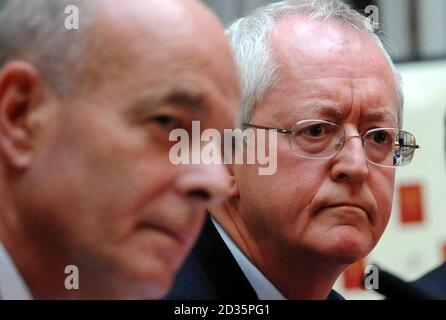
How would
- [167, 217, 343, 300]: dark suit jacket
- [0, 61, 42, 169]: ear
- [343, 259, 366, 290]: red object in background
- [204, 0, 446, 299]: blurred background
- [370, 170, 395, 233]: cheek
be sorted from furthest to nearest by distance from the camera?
[204, 0, 446, 299]: blurred background, [343, 259, 366, 290]: red object in background, [370, 170, 395, 233]: cheek, [167, 217, 343, 300]: dark suit jacket, [0, 61, 42, 169]: ear

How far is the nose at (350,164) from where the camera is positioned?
1718mm

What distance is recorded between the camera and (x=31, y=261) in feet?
3.60

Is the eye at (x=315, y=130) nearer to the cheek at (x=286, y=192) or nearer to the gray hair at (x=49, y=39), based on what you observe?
the cheek at (x=286, y=192)

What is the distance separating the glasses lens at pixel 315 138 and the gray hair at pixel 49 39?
73 cm

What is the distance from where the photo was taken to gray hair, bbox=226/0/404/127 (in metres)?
1.80

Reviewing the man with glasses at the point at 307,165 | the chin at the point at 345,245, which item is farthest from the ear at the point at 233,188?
the chin at the point at 345,245

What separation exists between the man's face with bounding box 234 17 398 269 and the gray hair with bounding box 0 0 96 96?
2.37 feet

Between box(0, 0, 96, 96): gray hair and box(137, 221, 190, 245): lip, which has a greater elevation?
box(0, 0, 96, 96): gray hair

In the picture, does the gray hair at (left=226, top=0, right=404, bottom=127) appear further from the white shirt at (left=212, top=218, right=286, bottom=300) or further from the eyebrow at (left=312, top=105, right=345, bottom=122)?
the white shirt at (left=212, top=218, right=286, bottom=300)

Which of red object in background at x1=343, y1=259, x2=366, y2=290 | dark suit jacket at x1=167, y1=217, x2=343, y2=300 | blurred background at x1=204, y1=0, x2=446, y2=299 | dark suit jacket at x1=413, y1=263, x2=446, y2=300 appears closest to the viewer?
dark suit jacket at x1=167, y1=217, x2=343, y2=300

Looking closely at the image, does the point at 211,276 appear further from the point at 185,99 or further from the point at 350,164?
the point at 185,99

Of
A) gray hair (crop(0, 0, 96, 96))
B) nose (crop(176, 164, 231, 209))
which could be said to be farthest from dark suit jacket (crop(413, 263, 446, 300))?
gray hair (crop(0, 0, 96, 96))

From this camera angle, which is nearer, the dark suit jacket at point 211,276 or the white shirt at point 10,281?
the white shirt at point 10,281
